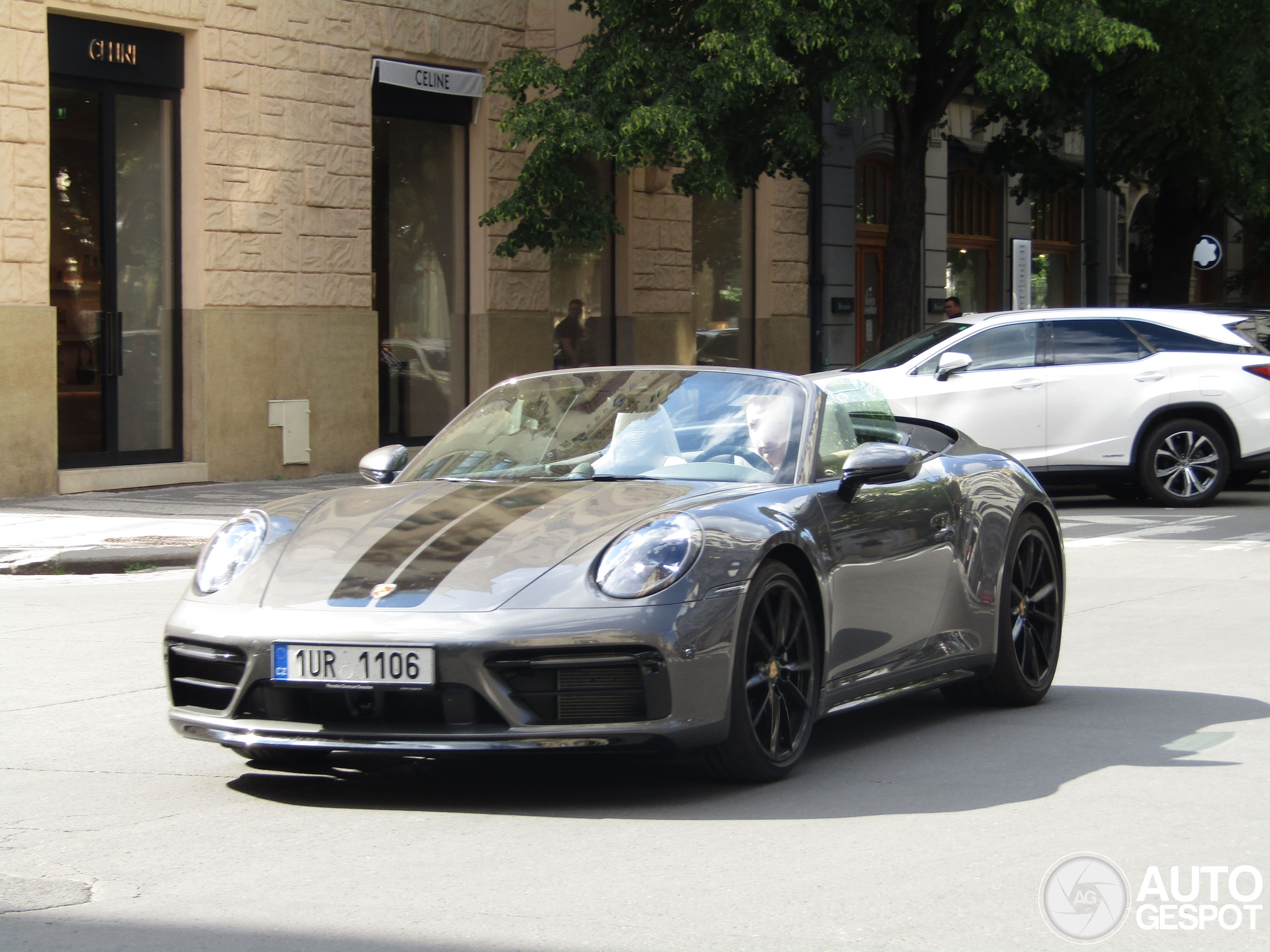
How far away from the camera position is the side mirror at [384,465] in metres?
6.59

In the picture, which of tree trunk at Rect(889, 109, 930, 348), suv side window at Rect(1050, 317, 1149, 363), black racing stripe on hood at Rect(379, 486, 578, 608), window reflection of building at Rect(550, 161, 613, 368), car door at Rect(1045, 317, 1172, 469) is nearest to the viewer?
black racing stripe on hood at Rect(379, 486, 578, 608)

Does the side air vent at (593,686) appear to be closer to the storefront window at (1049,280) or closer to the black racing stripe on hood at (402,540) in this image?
the black racing stripe on hood at (402,540)

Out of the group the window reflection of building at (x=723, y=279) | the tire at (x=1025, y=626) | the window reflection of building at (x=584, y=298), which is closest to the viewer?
the tire at (x=1025, y=626)

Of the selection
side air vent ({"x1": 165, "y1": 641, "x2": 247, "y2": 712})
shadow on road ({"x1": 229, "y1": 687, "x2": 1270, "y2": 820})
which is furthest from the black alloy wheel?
side air vent ({"x1": 165, "y1": 641, "x2": 247, "y2": 712})

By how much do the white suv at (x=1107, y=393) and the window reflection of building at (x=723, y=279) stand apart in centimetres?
842

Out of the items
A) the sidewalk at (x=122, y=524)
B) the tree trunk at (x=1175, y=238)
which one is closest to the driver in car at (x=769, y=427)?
the sidewalk at (x=122, y=524)

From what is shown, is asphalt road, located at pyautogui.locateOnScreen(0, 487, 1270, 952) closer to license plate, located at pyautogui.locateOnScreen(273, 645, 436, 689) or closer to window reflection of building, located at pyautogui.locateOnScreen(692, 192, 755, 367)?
license plate, located at pyautogui.locateOnScreen(273, 645, 436, 689)

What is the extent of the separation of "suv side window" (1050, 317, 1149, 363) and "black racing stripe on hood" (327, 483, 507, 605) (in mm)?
11537

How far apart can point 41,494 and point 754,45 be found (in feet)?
26.6

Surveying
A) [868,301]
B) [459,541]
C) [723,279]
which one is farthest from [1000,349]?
[868,301]

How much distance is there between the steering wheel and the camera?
19.9ft

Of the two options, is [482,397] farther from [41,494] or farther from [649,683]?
[41,494]

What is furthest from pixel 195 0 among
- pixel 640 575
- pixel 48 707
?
pixel 640 575

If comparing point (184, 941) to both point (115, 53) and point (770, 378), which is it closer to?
point (770, 378)
